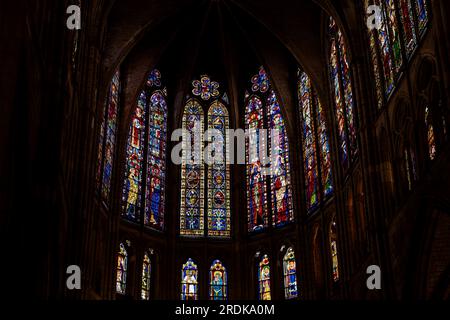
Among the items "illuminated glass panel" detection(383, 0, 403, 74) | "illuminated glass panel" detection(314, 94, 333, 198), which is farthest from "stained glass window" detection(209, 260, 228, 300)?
"illuminated glass panel" detection(383, 0, 403, 74)

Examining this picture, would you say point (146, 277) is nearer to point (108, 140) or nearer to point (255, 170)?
point (108, 140)

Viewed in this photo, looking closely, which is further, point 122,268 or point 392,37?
point 122,268

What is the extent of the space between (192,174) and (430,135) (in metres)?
14.0

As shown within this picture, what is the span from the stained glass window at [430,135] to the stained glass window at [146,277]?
13233mm

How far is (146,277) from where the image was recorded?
28562mm

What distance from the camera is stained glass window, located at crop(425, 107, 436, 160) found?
60.9 feet

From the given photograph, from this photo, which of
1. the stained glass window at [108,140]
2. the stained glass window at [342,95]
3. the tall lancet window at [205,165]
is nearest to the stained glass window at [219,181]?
the tall lancet window at [205,165]

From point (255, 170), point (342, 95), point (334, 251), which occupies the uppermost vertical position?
point (342, 95)

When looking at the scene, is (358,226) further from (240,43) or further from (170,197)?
(240,43)

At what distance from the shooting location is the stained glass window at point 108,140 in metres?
27.1

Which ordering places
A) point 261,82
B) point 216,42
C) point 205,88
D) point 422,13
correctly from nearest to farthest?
point 422,13
point 261,82
point 216,42
point 205,88

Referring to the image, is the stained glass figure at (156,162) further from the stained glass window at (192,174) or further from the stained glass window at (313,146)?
the stained glass window at (313,146)

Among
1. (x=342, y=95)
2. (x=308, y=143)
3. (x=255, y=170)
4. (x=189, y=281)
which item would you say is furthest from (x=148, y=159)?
(x=342, y=95)

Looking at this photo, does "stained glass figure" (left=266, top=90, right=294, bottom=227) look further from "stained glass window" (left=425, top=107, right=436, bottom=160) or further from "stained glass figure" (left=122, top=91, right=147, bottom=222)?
"stained glass window" (left=425, top=107, right=436, bottom=160)
